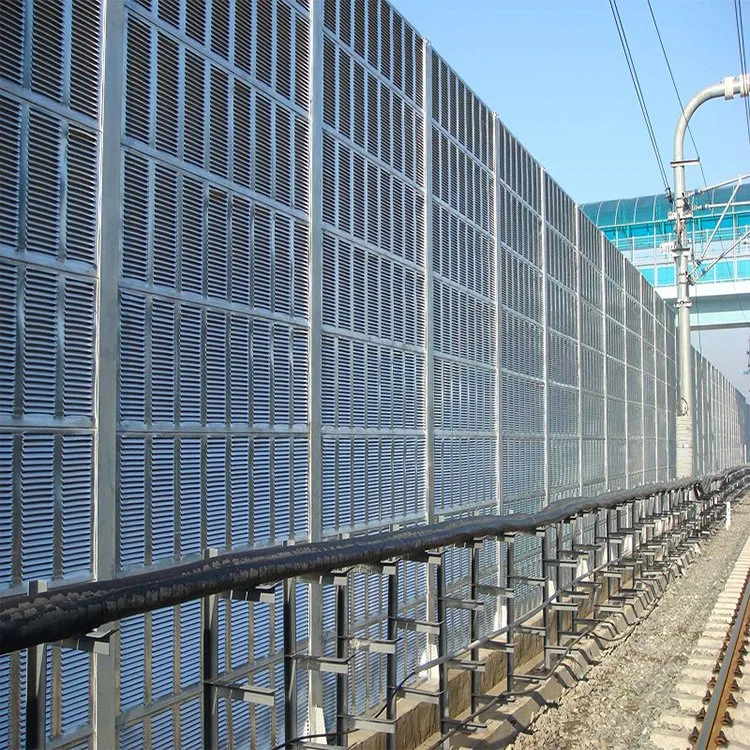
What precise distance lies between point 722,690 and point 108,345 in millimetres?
6863

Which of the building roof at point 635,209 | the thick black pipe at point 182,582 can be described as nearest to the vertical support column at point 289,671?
the thick black pipe at point 182,582

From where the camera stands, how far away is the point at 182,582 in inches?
135

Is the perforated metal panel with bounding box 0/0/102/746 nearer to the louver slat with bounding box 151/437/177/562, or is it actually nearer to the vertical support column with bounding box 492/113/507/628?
the louver slat with bounding box 151/437/177/562

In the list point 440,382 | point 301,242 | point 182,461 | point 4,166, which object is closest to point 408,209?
point 440,382

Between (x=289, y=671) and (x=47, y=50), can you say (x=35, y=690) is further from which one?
(x=47, y=50)

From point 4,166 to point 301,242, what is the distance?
9.69 ft

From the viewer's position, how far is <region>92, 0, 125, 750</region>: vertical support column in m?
4.62

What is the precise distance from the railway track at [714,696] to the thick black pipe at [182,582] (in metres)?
2.78

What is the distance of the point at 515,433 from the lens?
13.1m

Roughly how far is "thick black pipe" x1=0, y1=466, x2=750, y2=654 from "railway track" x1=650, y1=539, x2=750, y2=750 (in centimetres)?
278

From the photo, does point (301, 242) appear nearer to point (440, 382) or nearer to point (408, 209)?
point (408, 209)

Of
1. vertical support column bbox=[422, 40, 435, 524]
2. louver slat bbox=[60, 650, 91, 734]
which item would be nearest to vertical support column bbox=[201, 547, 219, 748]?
louver slat bbox=[60, 650, 91, 734]

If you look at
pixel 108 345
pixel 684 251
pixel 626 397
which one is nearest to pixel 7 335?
pixel 108 345

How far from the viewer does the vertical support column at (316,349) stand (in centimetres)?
689
